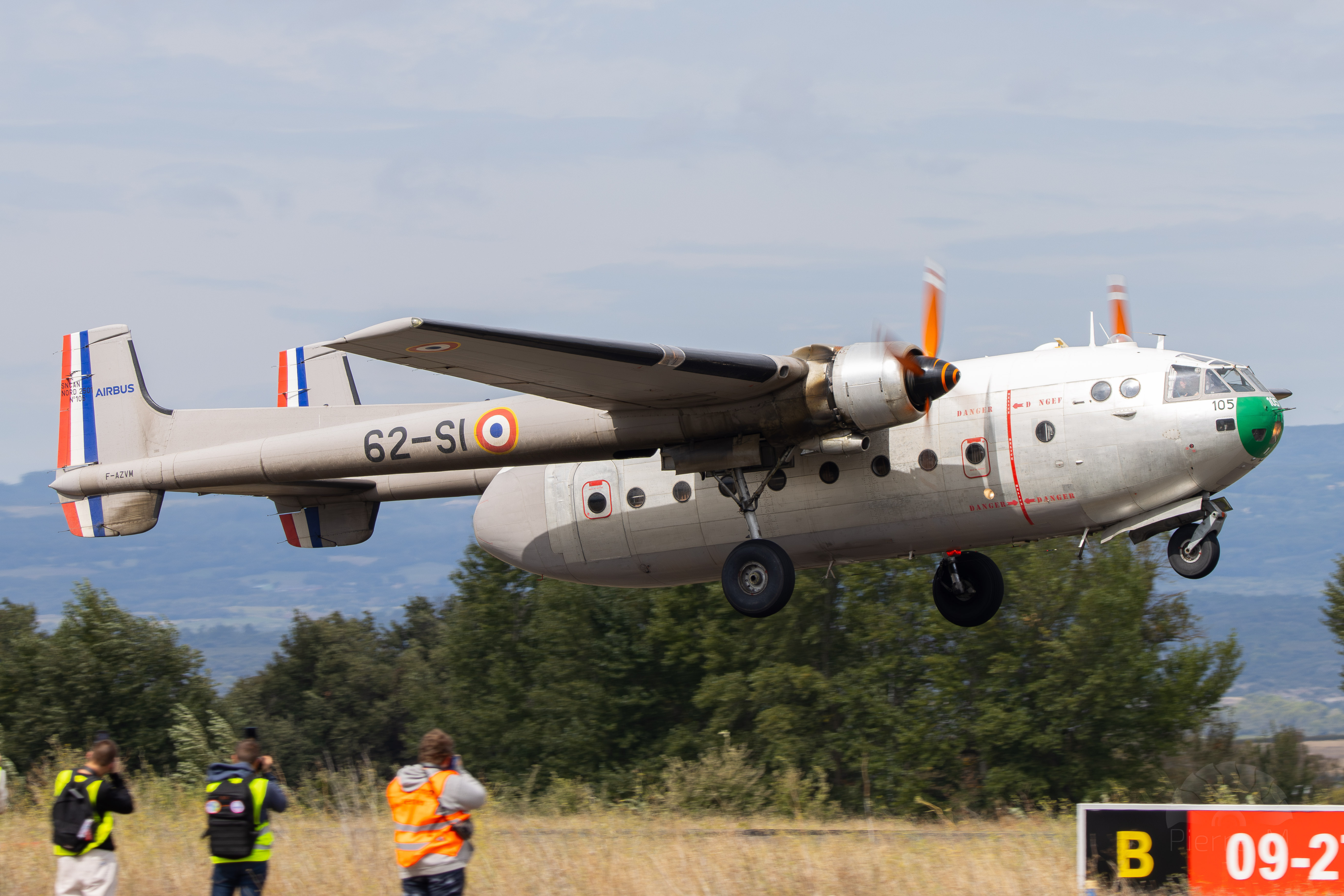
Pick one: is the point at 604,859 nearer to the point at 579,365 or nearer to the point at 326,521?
the point at 579,365

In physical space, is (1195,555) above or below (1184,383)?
below

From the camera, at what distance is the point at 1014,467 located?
1636 centimetres

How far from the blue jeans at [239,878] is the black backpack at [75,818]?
3.07ft

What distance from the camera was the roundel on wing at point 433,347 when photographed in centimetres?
1410

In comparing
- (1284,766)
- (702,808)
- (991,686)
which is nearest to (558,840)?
(702,808)

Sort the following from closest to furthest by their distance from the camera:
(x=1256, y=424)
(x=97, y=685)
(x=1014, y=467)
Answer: (x=1256, y=424)
(x=1014, y=467)
(x=97, y=685)

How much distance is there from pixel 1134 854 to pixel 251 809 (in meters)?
7.34

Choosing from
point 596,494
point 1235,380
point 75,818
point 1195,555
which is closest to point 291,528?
point 596,494

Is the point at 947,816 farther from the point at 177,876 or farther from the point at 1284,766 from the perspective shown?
the point at 1284,766

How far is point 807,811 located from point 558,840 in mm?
8828

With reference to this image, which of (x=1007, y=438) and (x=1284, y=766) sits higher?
(x=1007, y=438)

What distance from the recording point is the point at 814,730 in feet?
144

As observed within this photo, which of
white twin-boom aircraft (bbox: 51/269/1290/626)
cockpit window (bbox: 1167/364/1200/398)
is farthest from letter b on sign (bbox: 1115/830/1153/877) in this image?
cockpit window (bbox: 1167/364/1200/398)

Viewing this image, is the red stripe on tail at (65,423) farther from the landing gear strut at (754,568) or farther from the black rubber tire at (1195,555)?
the black rubber tire at (1195,555)
